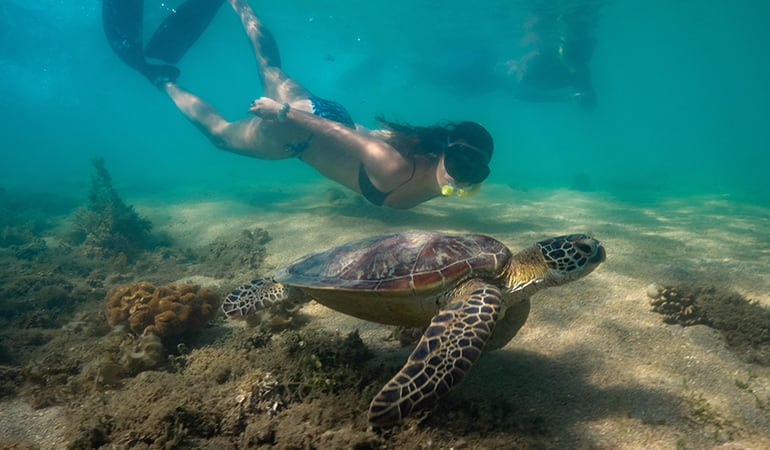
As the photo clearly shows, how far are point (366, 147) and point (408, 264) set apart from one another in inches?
203

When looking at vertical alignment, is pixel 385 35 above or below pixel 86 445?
above

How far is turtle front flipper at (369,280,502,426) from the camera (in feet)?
6.66

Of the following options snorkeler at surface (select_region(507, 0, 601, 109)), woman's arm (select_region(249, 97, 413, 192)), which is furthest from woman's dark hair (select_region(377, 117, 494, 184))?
snorkeler at surface (select_region(507, 0, 601, 109))

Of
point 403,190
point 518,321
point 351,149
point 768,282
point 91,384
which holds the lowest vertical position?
point 91,384

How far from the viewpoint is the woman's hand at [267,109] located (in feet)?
26.0

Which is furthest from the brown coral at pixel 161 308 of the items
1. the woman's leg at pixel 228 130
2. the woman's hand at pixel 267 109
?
the woman's leg at pixel 228 130

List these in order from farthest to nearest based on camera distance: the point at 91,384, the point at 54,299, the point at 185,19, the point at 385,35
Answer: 1. the point at 385,35
2. the point at 185,19
3. the point at 54,299
4. the point at 91,384

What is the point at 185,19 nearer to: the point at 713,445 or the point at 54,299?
the point at 54,299

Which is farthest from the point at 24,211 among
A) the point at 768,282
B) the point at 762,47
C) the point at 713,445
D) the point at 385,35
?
the point at 762,47

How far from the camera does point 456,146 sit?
671 centimetres

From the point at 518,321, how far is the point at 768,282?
14.3 feet

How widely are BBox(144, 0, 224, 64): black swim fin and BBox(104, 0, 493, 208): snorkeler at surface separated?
4774mm

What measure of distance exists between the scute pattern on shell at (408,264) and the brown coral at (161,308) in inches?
47.0

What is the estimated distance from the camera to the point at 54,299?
17.5ft
